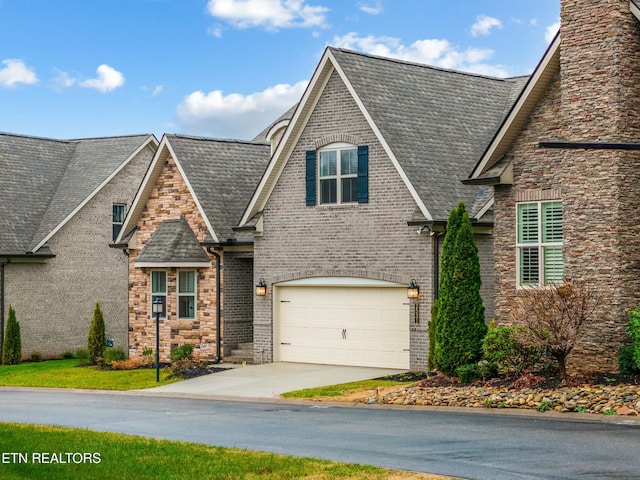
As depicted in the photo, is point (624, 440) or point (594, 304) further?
point (594, 304)

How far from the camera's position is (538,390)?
20078 mm

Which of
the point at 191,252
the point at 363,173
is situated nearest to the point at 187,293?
the point at 191,252

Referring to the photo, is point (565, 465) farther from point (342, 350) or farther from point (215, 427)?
point (342, 350)

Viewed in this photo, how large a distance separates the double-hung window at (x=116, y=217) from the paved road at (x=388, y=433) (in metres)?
17.2

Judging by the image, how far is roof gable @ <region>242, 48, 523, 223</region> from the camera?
2758 centimetres

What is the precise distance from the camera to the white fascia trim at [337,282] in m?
27.9

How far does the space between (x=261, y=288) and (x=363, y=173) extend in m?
A: 4.71

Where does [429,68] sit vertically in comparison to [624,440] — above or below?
above

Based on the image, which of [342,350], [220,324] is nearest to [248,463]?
[342,350]

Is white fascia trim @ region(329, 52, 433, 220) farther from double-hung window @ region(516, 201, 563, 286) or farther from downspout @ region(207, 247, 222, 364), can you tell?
downspout @ region(207, 247, 222, 364)

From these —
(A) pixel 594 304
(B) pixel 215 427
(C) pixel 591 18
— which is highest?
(C) pixel 591 18

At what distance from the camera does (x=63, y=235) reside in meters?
38.7

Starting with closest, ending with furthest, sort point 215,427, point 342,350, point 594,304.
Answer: point 215,427
point 594,304
point 342,350

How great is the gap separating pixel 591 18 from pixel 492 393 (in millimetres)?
8146
